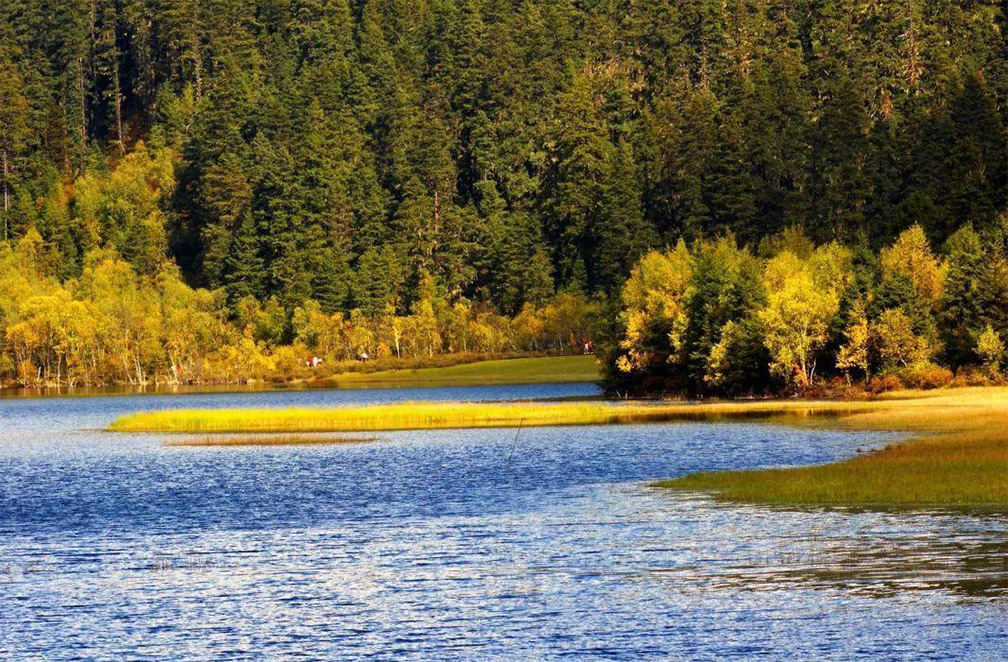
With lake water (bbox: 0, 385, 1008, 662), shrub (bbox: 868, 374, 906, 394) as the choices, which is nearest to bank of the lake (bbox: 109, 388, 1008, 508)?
shrub (bbox: 868, 374, 906, 394)

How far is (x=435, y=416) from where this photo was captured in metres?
116

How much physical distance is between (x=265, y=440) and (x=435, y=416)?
17.4 meters

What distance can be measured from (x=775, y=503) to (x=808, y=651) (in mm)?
22962

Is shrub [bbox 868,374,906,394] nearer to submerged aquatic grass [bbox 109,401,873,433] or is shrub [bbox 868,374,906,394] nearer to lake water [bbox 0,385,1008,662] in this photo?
submerged aquatic grass [bbox 109,401,873,433]

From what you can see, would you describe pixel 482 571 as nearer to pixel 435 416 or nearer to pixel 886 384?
pixel 435 416

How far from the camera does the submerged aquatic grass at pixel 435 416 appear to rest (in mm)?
112000

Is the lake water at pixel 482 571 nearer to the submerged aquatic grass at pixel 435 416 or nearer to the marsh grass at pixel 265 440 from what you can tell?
the marsh grass at pixel 265 440

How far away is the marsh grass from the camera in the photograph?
100625mm

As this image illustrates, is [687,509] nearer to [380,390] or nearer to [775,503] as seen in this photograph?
[775,503]

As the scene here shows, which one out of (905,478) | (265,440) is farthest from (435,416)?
(905,478)

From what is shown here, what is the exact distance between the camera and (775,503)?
57.3m

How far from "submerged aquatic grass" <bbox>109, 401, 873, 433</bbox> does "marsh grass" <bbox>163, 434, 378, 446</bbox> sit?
181 inches

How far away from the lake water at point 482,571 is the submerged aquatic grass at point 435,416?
34.4 meters

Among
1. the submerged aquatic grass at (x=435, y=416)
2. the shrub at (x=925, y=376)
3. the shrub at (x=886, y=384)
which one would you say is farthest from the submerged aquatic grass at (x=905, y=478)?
the shrub at (x=886, y=384)
